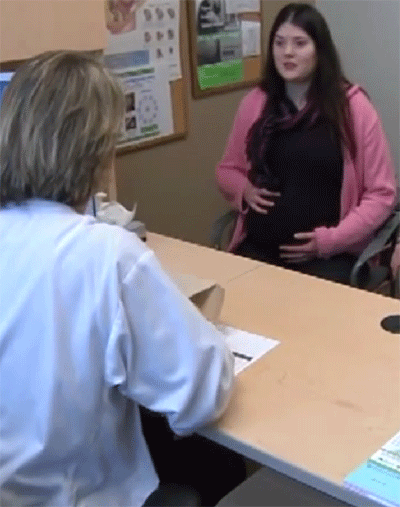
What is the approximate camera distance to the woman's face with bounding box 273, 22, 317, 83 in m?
2.47

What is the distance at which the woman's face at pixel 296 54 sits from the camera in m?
2.47

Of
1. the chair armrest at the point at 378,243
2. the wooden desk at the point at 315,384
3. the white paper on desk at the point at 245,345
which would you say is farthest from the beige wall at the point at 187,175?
the white paper on desk at the point at 245,345

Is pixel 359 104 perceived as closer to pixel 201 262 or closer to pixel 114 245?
pixel 201 262

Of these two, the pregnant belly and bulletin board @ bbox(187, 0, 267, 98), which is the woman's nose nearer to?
the pregnant belly

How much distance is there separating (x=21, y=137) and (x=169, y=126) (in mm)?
1830

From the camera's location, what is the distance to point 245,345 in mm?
1613

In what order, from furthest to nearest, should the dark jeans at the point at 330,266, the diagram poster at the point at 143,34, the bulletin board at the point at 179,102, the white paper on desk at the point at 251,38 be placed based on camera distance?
the white paper on desk at the point at 251,38 → the bulletin board at the point at 179,102 → the diagram poster at the point at 143,34 → the dark jeans at the point at 330,266

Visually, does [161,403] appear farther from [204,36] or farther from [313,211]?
[204,36]

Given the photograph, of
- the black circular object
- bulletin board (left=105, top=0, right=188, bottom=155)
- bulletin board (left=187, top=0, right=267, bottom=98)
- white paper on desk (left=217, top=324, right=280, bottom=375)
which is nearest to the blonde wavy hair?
white paper on desk (left=217, top=324, right=280, bottom=375)

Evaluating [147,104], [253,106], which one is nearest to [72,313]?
[253,106]

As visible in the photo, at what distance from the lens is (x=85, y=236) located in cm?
122

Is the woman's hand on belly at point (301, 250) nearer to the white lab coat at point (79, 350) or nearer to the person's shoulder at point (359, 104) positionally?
the person's shoulder at point (359, 104)

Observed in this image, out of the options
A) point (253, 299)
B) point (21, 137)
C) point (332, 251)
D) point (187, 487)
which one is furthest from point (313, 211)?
→ point (21, 137)

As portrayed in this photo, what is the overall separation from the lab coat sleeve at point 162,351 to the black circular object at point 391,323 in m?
0.50
